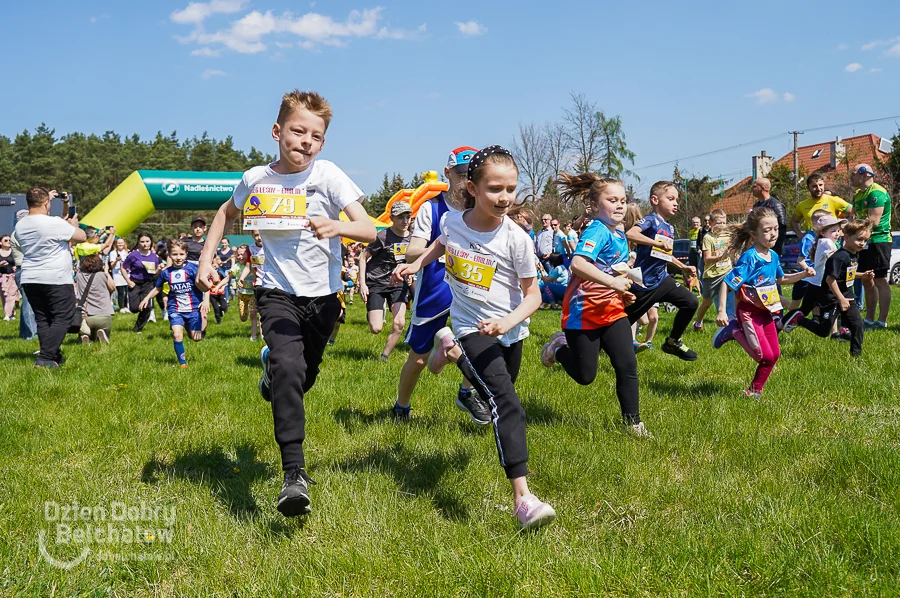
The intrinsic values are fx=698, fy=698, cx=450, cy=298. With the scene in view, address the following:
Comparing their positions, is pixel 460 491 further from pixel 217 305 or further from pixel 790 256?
pixel 790 256

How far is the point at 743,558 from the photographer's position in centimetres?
300

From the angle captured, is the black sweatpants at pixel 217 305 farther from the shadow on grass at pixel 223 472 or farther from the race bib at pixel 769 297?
the race bib at pixel 769 297

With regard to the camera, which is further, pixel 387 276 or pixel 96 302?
pixel 96 302

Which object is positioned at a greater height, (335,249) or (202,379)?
(335,249)

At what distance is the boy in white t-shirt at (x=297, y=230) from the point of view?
3.85m

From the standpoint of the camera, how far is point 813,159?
5822 centimetres

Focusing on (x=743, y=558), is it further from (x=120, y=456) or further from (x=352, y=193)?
(x=120, y=456)

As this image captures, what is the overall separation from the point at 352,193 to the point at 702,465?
270 cm

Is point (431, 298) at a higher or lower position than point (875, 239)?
higher

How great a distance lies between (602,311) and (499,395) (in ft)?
6.44

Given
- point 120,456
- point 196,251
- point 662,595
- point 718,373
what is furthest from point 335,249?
point 196,251

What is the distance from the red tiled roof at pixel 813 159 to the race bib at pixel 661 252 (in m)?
45.8

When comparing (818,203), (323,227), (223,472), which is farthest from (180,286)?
(818,203)

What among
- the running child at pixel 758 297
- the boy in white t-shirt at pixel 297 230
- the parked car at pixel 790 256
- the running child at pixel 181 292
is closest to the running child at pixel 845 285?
the running child at pixel 758 297
